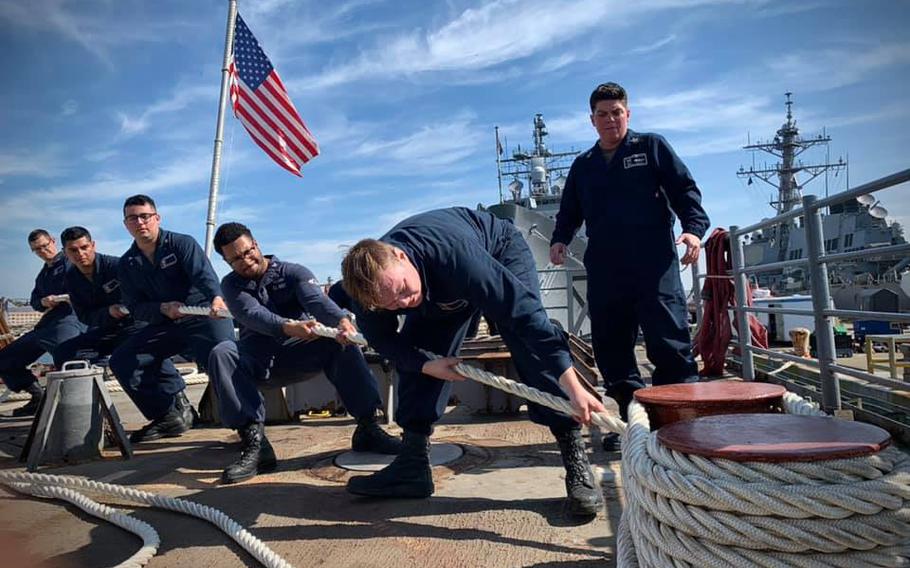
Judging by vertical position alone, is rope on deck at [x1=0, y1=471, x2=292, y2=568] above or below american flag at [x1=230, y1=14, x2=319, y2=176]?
below

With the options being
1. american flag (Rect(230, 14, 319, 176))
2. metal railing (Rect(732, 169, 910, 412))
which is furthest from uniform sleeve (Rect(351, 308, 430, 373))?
american flag (Rect(230, 14, 319, 176))

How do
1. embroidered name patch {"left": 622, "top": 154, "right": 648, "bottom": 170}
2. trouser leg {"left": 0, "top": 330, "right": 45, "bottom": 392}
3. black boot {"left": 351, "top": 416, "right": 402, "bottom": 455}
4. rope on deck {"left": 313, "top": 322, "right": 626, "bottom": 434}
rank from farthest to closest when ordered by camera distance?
1. trouser leg {"left": 0, "top": 330, "right": 45, "bottom": 392}
2. black boot {"left": 351, "top": 416, "right": 402, "bottom": 455}
3. embroidered name patch {"left": 622, "top": 154, "right": 648, "bottom": 170}
4. rope on deck {"left": 313, "top": 322, "right": 626, "bottom": 434}

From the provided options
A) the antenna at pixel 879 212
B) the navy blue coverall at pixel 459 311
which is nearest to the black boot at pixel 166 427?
the navy blue coverall at pixel 459 311

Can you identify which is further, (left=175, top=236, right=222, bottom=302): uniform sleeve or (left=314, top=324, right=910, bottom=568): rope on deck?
(left=175, top=236, right=222, bottom=302): uniform sleeve

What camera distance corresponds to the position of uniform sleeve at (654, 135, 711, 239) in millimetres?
2723

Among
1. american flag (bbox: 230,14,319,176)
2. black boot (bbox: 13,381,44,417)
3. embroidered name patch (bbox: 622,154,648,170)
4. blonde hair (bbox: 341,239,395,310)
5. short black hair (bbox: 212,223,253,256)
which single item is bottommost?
black boot (bbox: 13,381,44,417)

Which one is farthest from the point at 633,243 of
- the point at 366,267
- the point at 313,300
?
the point at 313,300

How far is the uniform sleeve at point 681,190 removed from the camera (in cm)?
272

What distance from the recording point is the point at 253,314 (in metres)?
3.21

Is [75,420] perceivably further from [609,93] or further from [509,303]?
[609,93]

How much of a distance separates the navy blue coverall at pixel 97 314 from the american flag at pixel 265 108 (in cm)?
310

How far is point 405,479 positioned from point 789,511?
1.81 m

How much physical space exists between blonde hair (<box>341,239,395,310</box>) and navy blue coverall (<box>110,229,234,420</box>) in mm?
2284

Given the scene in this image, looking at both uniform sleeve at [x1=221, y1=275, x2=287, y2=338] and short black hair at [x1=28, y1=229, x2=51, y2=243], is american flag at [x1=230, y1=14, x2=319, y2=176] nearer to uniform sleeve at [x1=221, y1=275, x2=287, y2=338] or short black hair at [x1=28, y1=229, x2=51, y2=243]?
short black hair at [x1=28, y1=229, x2=51, y2=243]
